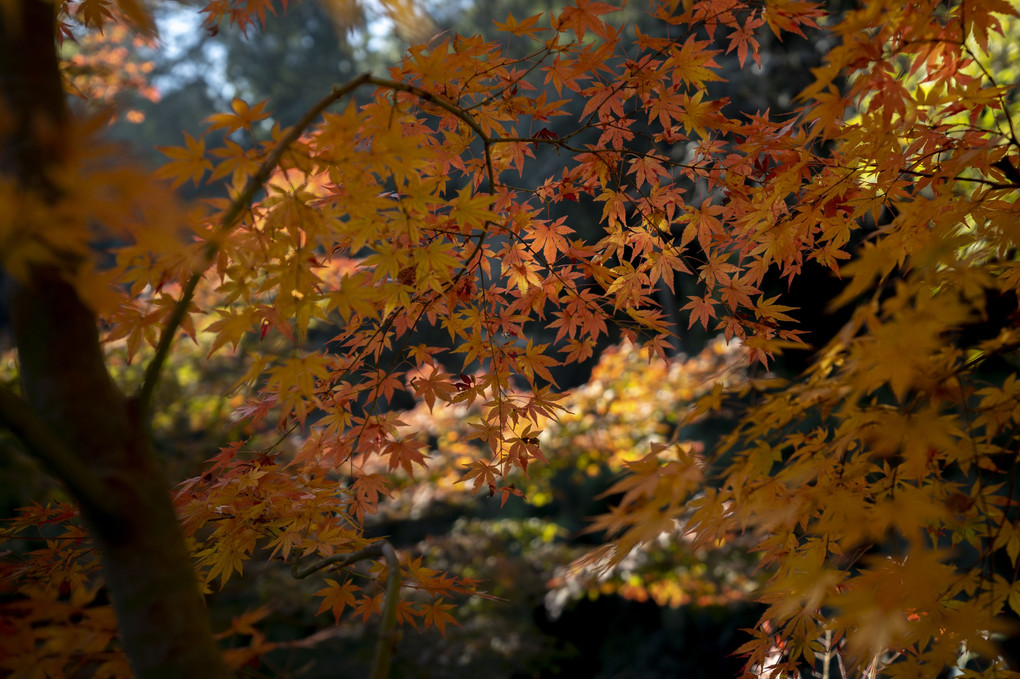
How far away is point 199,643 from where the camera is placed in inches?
42.1

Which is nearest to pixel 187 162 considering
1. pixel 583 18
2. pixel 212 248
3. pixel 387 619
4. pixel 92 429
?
pixel 212 248

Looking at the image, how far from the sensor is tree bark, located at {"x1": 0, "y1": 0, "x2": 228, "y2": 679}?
103cm

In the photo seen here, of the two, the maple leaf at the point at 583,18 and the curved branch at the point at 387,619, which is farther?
the maple leaf at the point at 583,18

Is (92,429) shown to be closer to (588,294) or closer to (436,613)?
(436,613)

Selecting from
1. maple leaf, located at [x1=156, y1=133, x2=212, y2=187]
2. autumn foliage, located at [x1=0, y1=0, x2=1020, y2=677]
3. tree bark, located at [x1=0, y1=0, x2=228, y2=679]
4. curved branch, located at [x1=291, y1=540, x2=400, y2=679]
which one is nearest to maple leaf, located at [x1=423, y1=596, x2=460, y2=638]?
autumn foliage, located at [x1=0, y1=0, x2=1020, y2=677]

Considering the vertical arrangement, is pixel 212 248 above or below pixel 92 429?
above

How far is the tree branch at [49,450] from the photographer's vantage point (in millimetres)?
957

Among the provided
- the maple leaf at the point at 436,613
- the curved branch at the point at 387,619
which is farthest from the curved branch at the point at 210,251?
the maple leaf at the point at 436,613

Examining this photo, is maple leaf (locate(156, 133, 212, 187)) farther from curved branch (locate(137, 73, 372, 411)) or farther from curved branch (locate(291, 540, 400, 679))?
curved branch (locate(291, 540, 400, 679))

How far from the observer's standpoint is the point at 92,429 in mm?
1069

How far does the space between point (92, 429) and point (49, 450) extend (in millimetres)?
110

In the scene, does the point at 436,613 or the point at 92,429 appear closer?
the point at 92,429

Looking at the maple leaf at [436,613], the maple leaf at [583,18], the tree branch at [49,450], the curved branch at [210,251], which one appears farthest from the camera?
the maple leaf at [436,613]

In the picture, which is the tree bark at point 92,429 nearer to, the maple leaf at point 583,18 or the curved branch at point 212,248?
the curved branch at point 212,248
